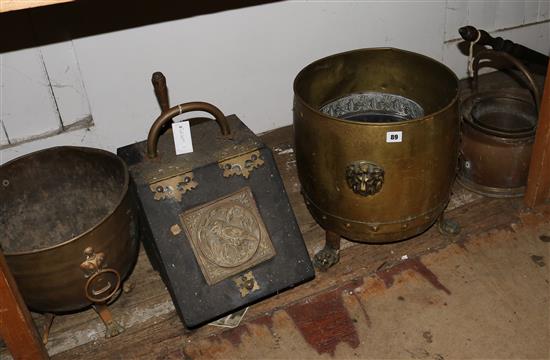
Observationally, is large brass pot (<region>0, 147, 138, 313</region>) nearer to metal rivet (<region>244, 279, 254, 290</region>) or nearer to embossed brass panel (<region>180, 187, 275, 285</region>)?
embossed brass panel (<region>180, 187, 275, 285</region>)

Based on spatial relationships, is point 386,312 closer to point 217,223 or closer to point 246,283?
point 246,283

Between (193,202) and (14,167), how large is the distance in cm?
58

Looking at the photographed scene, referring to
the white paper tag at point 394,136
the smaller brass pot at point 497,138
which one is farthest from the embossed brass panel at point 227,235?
the smaller brass pot at point 497,138

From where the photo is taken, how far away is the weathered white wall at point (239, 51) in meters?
2.19

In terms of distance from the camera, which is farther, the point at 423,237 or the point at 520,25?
the point at 520,25

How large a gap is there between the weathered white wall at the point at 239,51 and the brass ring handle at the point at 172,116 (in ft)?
2.11

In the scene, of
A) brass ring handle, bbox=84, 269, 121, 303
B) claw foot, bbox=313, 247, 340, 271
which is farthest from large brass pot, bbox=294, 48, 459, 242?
brass ring handle, bbox=84, 269, 121, 303

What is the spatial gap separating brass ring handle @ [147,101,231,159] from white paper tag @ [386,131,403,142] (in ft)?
1.61

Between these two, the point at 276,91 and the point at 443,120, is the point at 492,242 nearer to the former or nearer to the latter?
the point at 443,120

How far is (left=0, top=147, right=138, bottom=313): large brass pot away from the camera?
1.50 meters

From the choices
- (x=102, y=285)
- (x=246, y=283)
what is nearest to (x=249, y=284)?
(x=246, y=283)

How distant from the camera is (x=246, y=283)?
5.73 ft

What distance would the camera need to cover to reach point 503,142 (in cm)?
204

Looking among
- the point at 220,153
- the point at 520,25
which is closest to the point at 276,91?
the point at 220,153
